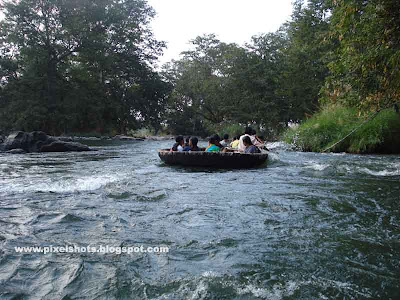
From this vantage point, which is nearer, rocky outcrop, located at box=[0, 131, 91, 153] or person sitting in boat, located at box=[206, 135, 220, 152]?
person sitting in boat, located at box=[206, 135, 220, 152]

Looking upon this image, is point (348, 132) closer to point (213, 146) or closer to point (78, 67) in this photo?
point (213, 146)

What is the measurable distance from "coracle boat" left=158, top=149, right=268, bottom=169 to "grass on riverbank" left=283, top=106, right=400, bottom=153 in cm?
446

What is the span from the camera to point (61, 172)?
25.4 feet

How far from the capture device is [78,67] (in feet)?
102

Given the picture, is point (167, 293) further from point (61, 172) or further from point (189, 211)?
point (61, 172)

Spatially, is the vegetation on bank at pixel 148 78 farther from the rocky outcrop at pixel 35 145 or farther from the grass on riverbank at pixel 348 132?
the rocky outcrop at pixel 35 145

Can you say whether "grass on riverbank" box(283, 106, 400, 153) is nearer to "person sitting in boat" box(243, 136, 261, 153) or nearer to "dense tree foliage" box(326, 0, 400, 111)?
"dense tree foliage" box(326, 0, 400, 111)

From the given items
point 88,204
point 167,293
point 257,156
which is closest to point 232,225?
point 167,293

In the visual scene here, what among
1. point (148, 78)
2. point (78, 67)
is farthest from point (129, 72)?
point (78, 67)

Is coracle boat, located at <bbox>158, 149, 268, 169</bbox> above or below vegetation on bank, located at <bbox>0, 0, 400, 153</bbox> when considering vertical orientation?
below

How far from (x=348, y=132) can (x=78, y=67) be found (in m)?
25.3

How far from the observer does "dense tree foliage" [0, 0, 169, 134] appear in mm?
27406

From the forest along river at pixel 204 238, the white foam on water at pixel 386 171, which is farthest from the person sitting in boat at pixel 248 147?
the forest along river at pixel 204 238

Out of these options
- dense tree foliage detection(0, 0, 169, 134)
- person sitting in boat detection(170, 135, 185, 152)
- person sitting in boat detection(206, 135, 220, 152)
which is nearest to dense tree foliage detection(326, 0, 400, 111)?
person sitting in boat detection(206, 135, 220, 152)
